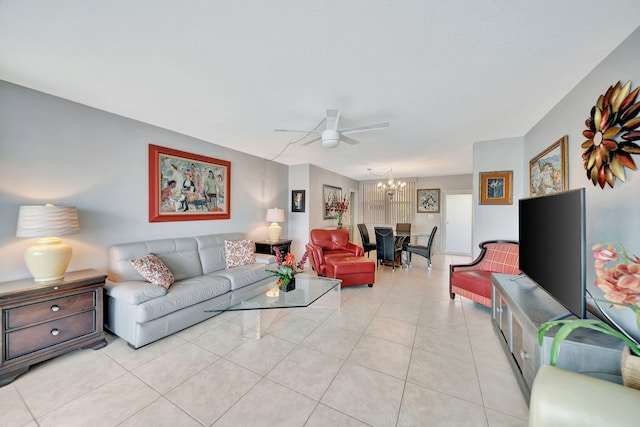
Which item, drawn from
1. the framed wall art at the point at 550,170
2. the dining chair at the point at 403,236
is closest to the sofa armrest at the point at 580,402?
the framed wall art at the point at 550,170

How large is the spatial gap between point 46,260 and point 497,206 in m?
5.37

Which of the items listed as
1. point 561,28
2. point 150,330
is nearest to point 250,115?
point 150,330

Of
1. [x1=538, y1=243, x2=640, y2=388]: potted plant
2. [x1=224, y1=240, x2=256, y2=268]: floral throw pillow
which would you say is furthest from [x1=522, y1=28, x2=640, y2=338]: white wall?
[x1=224, y1=240, x2=256, y2=268]: floral throw pillow

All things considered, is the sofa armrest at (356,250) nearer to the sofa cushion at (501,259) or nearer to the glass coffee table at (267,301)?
the glass coffee table at (267,301)

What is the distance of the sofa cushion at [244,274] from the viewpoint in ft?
10.1

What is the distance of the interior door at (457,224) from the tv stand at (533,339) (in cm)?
492

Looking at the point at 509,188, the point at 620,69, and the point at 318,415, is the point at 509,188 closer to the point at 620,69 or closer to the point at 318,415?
the point at 620,69

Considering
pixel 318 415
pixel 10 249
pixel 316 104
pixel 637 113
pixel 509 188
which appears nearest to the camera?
pixel 637 113

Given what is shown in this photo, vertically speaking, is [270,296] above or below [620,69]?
below

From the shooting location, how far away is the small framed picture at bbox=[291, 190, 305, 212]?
5.43 meters

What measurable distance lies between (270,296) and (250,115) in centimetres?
204

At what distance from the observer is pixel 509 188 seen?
3.58m

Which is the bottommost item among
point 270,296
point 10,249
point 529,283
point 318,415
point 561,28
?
point 318,415

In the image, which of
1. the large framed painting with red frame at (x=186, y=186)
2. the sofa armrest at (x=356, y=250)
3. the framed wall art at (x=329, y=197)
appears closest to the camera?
the large framed painting with red frame at (x=186, y=186)
